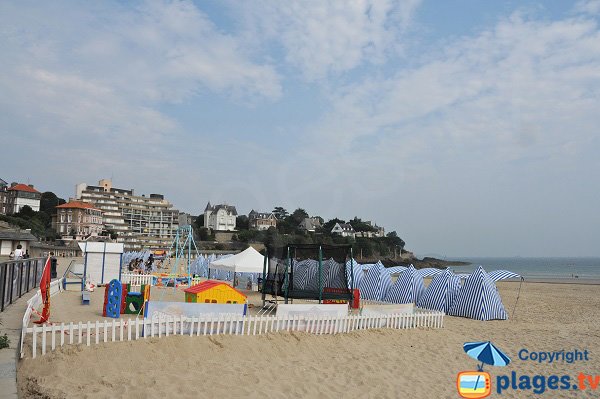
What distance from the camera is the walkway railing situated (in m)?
11.3

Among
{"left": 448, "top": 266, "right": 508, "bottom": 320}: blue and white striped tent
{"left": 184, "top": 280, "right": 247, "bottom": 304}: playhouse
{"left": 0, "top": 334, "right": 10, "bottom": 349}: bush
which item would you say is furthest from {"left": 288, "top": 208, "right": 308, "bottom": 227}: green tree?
{"left": 0, "top": 334, "right": 10, "bottom": 349}: bush

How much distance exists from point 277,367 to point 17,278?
9210 millimetres

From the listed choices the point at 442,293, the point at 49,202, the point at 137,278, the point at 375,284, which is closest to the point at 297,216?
the point at 49,202

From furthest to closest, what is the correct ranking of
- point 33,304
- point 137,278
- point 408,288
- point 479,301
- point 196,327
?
point 137,278, point 408,288, point 479,301, point 33,304, point 196,327

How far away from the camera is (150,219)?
122312 mm

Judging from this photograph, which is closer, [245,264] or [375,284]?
[245,264]

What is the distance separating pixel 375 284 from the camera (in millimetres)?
22156

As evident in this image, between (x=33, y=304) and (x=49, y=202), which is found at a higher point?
(x=49, y=202)

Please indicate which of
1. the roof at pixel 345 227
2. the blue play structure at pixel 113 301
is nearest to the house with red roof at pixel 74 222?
the roof at pixel 345 227

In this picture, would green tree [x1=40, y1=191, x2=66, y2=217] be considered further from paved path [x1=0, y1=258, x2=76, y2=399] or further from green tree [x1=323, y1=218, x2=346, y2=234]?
paved path [x1=0, y1=258, x2=76, y2=399]

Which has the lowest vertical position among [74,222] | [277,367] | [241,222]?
[277,367]

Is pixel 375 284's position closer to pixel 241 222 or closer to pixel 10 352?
pixel 10 352

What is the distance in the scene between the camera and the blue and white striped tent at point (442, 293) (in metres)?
18.6

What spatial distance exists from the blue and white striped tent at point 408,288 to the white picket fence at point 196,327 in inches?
269
